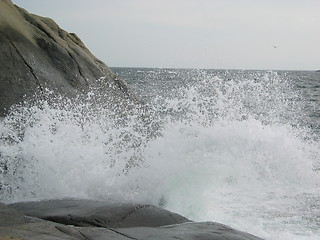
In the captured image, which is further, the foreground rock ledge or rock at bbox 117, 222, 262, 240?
rock at bbox 117, 222, 262, 240

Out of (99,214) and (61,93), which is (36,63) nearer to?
(61,93)

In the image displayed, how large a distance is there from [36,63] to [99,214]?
17.7 ft

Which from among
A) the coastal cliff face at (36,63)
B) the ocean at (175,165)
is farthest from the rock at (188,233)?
the coastal cliff face at (36,63)

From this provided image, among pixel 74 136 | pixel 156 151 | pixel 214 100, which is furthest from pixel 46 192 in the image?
pixel 214 100

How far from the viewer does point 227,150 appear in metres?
7.49

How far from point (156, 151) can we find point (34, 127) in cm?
201

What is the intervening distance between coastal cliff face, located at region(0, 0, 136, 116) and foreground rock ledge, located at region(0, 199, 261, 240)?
3.79 m

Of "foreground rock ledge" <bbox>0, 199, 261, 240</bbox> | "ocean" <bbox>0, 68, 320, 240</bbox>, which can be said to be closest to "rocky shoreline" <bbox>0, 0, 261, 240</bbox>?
"foreground rock ledge" <bbox>0, 199, 261, 240</bbox>

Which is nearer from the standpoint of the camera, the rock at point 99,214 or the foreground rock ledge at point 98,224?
the foreground rock ledge at point 98,224

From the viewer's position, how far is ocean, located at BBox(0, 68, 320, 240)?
590 cm

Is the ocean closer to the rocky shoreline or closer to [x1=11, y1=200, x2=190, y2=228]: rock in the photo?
the rocky shoreline

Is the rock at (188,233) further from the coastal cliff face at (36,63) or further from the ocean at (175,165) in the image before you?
the coastal cliff face at (36,63)

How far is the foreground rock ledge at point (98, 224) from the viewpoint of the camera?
3467mm

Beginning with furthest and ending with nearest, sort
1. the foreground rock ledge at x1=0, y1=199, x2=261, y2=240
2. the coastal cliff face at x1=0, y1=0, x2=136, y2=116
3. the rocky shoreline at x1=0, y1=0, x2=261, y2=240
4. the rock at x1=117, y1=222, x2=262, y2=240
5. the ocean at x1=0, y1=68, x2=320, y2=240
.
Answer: the coastal cliff face at x1=0, y1=0, x2=136, y2=116 → the ocean at x1=0, y1=68, x2=320, y2=240 → the rock at x1=117, y1=222, x2=262, y2=240 → the rocky shoreline at x1=0, y1=0, x2=261, y2=240 → the foreground rock ledge at x1=0, y1=199, x2=261, y2=240
